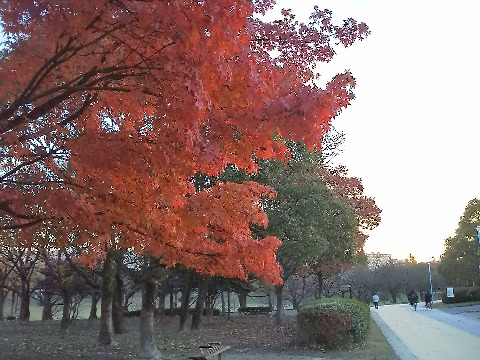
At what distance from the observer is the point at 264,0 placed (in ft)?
23.2

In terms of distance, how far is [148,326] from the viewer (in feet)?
41.9

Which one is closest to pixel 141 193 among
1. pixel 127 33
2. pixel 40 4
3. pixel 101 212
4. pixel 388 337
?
pixel 101 212

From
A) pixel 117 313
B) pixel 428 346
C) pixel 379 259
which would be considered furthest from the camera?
pixel 379 259

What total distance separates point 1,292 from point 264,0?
39409mm

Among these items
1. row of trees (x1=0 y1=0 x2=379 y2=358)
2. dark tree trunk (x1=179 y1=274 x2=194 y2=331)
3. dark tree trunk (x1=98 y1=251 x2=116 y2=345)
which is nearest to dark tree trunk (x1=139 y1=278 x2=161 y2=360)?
dark tree trunk (x1=98 y1=251 x2=116 y2=345)

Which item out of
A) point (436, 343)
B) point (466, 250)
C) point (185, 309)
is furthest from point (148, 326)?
point (466, 250)

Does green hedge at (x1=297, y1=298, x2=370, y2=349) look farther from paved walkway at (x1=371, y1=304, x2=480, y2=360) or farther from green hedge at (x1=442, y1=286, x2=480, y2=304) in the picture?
green hedge at (x1=442, y1=286, x2=480, y2=304)

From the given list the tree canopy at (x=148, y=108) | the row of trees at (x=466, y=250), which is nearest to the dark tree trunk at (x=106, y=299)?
the tree canopy at (x=148, y=108)

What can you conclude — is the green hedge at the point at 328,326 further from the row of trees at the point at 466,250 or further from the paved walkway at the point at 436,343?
the row of trees at the point at 466,250

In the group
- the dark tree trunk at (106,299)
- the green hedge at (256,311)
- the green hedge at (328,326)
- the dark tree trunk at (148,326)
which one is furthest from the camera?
the green hedge at (256,311)

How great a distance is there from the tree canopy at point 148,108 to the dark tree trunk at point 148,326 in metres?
5.24

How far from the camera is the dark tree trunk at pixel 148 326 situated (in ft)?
41.0

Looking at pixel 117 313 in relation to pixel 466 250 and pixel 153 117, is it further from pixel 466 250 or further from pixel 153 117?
pixel 466 250

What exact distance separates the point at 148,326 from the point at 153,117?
8.30m
